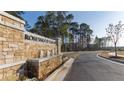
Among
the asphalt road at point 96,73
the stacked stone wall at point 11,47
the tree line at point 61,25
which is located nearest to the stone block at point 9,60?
the stacked stone wall at point 11,47

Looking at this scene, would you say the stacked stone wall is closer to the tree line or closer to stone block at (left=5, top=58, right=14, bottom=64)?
stone block at (left=5, top=58, right=14, bottom=64)

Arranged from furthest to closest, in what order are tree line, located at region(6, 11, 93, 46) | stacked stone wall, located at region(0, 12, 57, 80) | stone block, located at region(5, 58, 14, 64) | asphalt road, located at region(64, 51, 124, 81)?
tree line, located at region(6, 11, 93, 46) < asphalt road, located at region(64, 51, 124, 81) < stone block, located at region(5, 58, 14, 64) < stacked stone wall, located at region(0, 12, 57, 80)

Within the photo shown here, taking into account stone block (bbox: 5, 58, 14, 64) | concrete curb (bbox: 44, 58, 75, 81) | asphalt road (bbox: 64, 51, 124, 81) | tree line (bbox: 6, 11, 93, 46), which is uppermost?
tree line (bbox: 6, 11, 93, 46)

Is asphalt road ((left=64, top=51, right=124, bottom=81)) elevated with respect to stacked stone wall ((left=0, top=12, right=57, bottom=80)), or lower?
lower

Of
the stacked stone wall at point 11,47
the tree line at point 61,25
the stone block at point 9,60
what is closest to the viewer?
the stacked stone wall at point 11,47

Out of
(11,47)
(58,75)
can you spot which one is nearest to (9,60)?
(11,47)

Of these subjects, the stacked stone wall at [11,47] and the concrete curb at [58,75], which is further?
the concrete curb at [58,75]

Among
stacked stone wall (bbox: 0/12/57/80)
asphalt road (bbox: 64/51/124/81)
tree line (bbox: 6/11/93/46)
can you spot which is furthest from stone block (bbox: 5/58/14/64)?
tree line (bbox: 6/11/93/46)

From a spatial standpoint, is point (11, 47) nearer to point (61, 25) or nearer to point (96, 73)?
point (96, 73)

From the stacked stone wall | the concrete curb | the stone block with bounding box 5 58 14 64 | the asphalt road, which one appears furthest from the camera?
the asphalt road

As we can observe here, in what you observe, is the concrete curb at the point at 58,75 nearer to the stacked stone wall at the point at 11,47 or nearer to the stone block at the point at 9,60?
the stacked stone wall at the point at 11,47

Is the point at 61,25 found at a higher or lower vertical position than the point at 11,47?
higher
